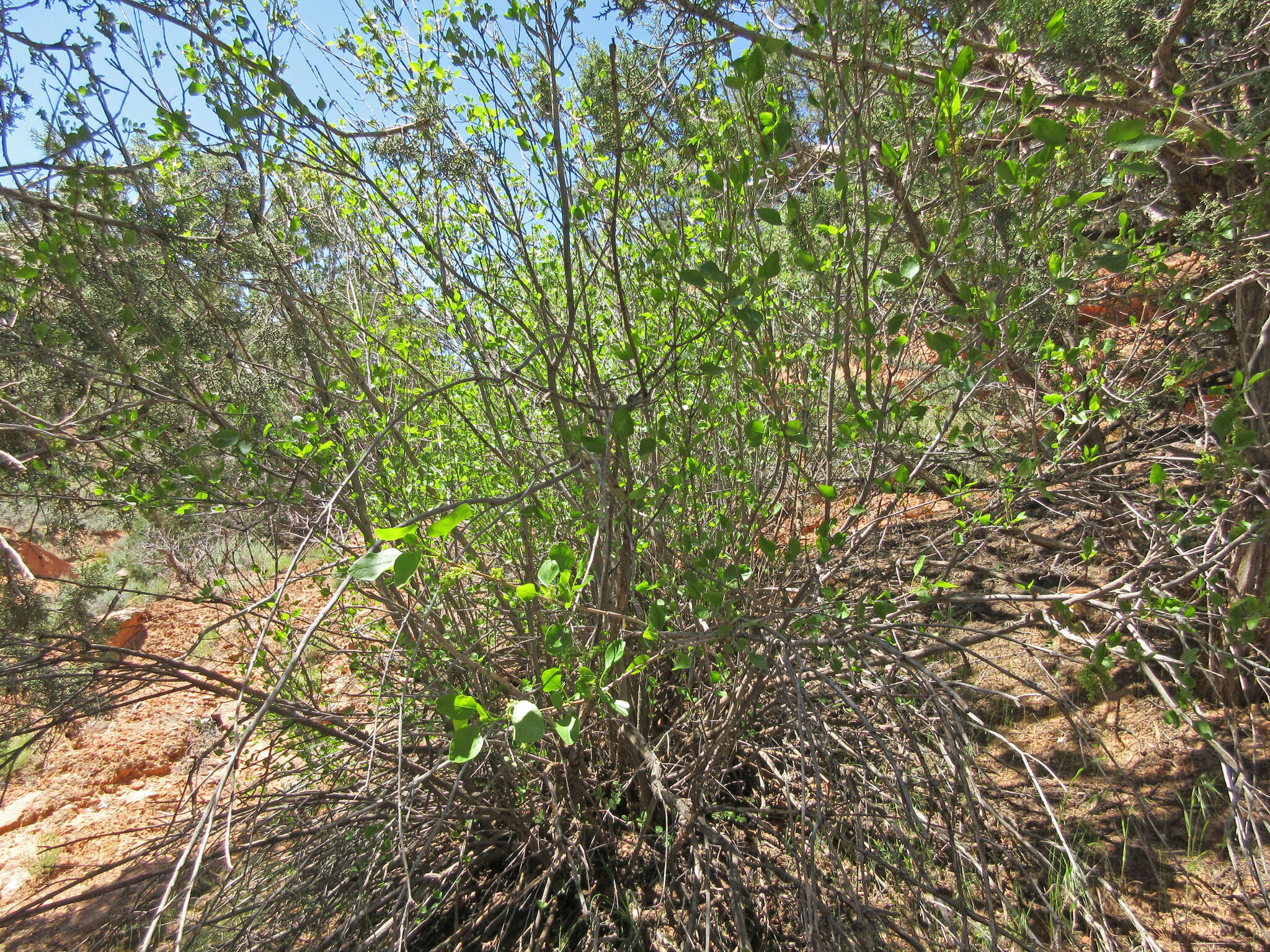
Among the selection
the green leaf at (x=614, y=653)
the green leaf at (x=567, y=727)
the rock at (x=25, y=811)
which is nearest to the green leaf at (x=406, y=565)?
the green leaf at (x=567, y=727)

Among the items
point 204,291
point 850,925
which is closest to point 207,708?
point 204,291

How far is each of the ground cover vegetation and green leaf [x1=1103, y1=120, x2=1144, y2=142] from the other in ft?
0.57

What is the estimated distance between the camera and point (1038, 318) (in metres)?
3.64

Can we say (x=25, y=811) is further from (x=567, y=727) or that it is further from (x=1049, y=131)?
(x=1049, y=131)

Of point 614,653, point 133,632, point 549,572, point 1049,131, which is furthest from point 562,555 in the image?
point 133,632

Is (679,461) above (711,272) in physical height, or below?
below

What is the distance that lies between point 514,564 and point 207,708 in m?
4.31

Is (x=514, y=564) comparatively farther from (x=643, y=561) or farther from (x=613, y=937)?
(x=613, y=937)

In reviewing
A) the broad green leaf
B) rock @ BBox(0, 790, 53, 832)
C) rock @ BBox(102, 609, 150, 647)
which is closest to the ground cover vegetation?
the broad green leaf

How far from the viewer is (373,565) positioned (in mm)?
946

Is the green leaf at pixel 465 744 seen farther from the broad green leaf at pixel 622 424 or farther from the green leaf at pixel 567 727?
the broad green leaf at pixel 622 424

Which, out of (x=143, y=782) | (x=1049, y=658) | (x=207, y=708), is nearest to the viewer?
(x=1049, y=658)

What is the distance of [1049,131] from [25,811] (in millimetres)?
7045

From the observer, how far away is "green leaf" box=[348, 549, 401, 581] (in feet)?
3.02
